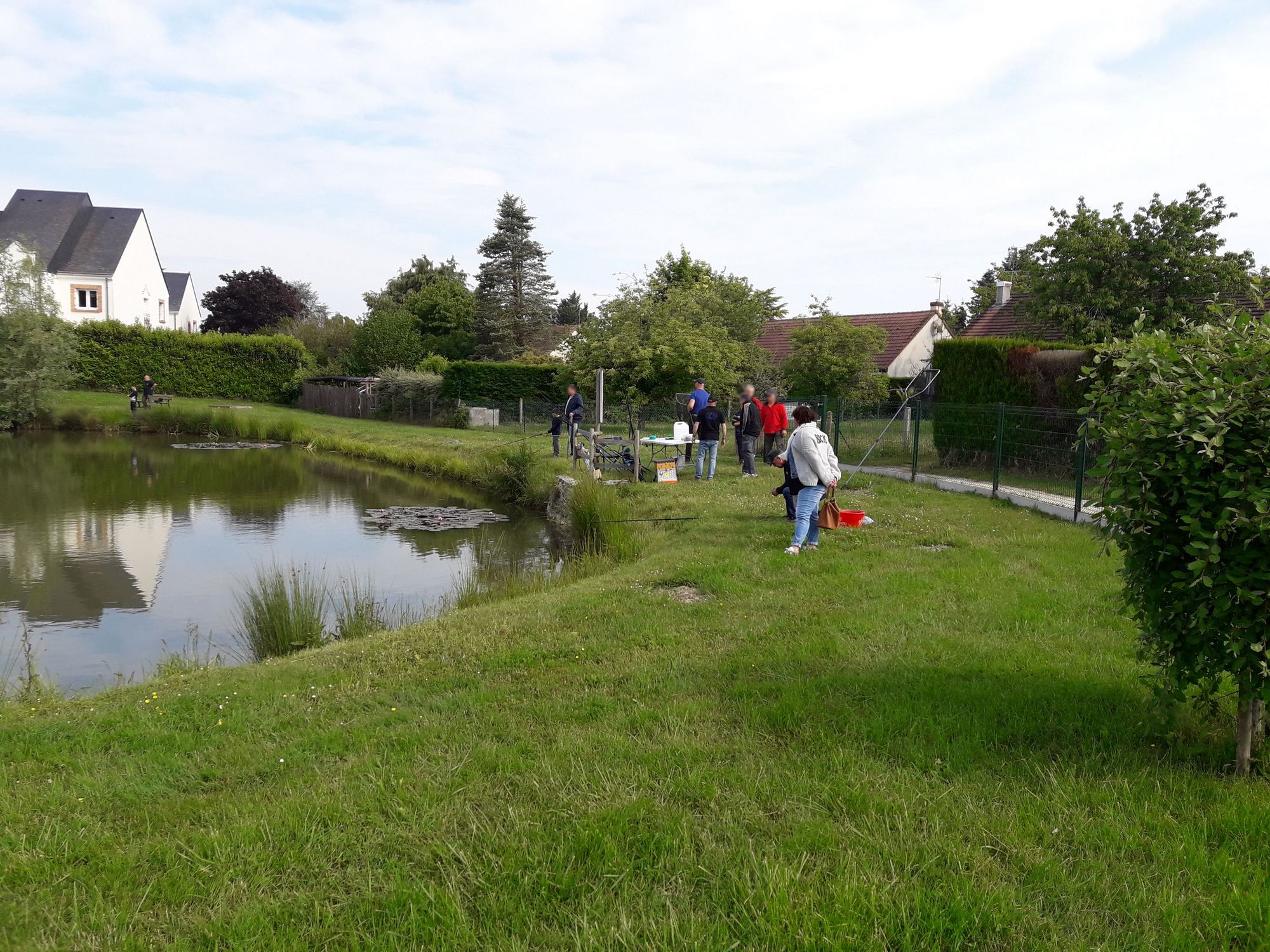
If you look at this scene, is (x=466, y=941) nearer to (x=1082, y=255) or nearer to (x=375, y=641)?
(x=375, y=641)

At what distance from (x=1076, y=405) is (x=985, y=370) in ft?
9.85

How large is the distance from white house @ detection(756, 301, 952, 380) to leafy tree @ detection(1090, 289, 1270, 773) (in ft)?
118

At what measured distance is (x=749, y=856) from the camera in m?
3.32

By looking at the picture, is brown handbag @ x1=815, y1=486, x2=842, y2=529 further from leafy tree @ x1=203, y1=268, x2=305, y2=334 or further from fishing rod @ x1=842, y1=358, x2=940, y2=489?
leafy tree @ x1=203, y1=268, x2=305, y2=334

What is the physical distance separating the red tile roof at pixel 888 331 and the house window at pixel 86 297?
3735 centimetres

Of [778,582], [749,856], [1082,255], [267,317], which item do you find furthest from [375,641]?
[267,317]

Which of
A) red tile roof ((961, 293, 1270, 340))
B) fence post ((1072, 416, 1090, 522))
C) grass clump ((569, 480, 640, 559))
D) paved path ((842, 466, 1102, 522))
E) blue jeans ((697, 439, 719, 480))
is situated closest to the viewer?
grass clump ((569, 480, 640, 559))

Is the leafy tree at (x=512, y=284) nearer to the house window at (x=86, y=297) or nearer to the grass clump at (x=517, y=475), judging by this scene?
the house window at (x=86, y=297)

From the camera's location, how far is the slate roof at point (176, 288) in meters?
65.9

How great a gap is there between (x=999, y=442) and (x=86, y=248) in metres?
53.4

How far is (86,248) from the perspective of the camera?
51.1 m

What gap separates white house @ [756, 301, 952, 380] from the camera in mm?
40625

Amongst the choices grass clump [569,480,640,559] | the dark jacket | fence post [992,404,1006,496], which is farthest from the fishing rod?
grass clump [569,480,640,559]

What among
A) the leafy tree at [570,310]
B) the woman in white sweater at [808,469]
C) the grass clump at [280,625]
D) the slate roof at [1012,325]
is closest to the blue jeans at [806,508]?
the woman in white sweater at [808,469]
